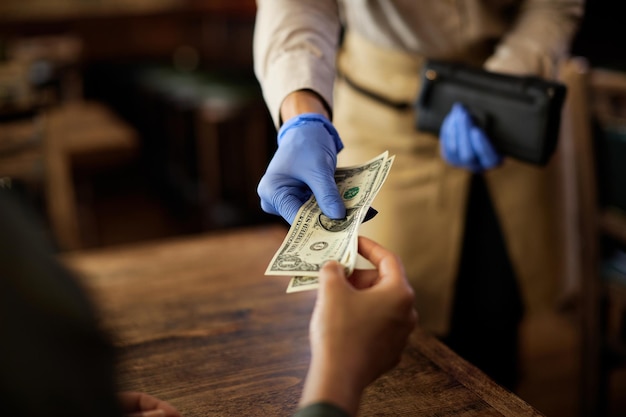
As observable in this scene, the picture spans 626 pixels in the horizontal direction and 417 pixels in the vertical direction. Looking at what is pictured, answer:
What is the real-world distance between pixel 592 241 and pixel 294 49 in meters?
0.81

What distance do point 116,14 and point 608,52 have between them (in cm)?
392

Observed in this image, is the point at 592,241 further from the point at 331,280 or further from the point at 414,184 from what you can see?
the point at 331,280

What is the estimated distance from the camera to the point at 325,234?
91 cm

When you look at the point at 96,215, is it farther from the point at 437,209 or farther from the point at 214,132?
the point at 437,209

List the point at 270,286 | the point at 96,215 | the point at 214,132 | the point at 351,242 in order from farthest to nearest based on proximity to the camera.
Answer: the point at 96,215 → the point at 214,132 → the point at 270,286 → the point at 351,242

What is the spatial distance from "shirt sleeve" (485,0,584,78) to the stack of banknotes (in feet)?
1.88

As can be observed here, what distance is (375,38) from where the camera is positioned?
143cm

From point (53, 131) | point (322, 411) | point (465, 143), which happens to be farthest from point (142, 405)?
point (53, 131)

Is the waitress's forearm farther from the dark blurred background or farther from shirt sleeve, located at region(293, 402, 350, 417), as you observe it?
the dark blurred background

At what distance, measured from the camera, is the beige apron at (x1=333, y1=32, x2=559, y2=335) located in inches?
58.4

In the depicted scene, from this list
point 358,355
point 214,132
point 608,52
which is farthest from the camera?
point 214,132

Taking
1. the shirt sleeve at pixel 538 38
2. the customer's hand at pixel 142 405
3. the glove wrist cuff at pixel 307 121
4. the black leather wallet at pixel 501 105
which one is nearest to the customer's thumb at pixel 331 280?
the customer's hand at pixel 142 405

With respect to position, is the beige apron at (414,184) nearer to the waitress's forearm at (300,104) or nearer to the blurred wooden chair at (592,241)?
the blurred wooden chair at (592,241)

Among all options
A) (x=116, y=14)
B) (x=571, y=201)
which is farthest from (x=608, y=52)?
(x=116, y=14)
